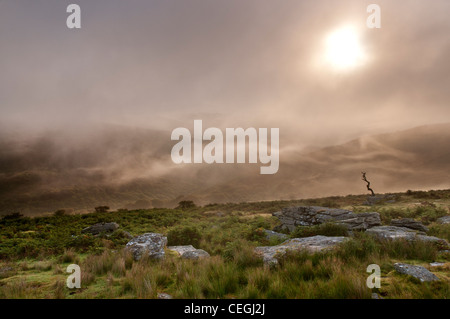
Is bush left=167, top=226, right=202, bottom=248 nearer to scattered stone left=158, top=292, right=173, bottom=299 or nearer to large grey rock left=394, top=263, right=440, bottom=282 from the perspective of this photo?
scattered stone left=158, top=292, right=173, bottom=299

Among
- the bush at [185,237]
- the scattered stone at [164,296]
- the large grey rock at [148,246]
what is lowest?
the bush at [185,237]

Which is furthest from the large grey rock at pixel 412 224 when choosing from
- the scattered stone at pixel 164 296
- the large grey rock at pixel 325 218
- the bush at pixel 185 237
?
the scattered stone at pixel 164 296

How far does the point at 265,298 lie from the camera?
4285 mm

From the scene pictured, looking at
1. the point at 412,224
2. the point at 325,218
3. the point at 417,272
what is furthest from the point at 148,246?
the point at 412,224

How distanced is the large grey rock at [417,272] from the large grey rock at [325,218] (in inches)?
262

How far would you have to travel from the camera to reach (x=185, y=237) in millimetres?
12570

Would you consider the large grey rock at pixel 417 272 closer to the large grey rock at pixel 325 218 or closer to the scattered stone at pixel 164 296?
the scattered stone at pixel 164 296

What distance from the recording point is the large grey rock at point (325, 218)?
480 inches

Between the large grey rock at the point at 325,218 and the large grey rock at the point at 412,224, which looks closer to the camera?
the large grey rock at the point at 412,224

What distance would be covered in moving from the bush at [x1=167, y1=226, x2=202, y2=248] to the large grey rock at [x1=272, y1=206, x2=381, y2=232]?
656 centimetres
